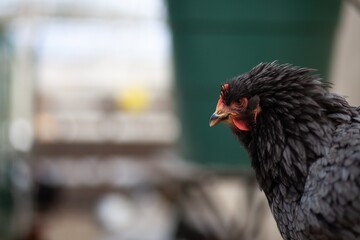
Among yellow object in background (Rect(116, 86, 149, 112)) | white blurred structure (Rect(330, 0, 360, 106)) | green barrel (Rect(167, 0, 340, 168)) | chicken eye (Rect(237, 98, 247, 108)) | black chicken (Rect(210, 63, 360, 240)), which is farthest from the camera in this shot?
yellow object in background (Rect(116, 86, 149, 112))

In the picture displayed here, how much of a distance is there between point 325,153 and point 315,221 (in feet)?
0.33

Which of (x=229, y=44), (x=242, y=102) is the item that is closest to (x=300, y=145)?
(x=242, y=102)

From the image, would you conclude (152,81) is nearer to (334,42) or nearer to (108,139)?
(108,139)

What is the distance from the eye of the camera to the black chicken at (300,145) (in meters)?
0.85

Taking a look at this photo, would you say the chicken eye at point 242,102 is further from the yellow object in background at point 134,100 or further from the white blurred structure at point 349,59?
the yellow object in background at point 134,100

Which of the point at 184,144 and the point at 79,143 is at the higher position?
the point at 184,144

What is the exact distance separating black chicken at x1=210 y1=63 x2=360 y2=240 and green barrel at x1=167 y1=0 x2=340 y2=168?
0.85 meters

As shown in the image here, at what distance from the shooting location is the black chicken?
0.85m

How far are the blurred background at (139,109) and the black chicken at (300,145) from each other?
43cm

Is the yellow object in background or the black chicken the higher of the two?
the black chicken

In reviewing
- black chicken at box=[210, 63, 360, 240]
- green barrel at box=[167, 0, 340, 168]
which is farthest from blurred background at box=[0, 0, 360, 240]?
black chicken at box=[210, 63, 360, 240]

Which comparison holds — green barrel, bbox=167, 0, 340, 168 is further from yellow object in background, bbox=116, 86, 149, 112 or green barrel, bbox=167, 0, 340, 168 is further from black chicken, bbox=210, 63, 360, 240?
yellow object in background, bbox=116, 86, 149, 112

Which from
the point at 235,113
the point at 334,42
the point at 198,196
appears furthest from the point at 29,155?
the point at 235,113

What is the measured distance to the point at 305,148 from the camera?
3.07 feet
